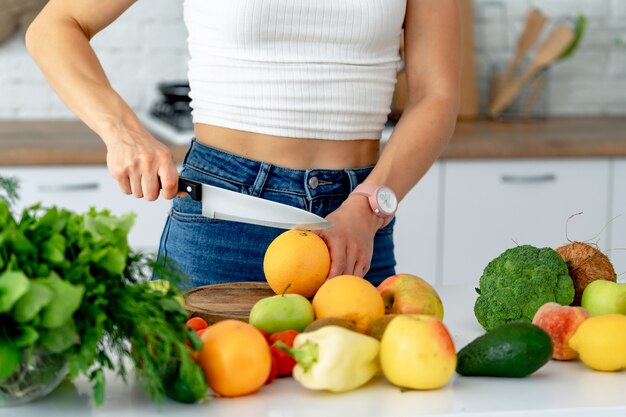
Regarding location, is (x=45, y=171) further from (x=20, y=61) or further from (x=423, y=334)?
(x=423, y=334)

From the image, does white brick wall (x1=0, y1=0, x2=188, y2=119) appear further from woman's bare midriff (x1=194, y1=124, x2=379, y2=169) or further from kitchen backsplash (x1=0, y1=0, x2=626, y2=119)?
woman's bare midriff (x1=194, y1=124, x2=379, y2=169)

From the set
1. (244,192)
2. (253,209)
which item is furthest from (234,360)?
(244,192)

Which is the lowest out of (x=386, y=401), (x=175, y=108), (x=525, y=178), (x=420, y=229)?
(x=420, y=229)

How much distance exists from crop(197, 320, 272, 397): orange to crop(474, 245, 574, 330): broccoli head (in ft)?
1.24

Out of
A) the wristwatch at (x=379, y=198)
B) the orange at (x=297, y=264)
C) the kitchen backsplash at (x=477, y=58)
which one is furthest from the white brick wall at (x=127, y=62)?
the orange at (x=297, y=264)

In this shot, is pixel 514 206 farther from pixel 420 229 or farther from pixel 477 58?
pixel 477 58

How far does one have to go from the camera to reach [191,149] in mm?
1665

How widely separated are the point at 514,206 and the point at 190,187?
5.30 ft

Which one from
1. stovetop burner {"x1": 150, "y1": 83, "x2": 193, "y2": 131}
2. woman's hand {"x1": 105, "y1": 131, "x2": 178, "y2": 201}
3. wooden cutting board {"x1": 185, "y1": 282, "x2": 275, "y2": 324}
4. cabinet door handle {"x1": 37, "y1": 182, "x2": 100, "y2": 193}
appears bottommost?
cabinet door handle {"x1": 37, "y1": 182, "x2": 100, "y2": 193}

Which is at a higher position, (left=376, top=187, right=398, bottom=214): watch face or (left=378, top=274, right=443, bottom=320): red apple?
(left=376, top=187, right=398, bottom=214): watch face

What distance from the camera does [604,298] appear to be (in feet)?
4.11

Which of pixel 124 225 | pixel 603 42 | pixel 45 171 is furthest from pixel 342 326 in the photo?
pixel 603 42

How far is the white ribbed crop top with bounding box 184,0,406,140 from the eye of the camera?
156 centimetres

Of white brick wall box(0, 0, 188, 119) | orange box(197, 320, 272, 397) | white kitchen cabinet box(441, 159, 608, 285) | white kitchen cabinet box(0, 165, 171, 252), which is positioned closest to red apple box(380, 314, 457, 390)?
orange box(197, 320, 272, 397)
